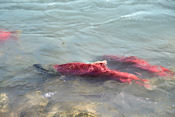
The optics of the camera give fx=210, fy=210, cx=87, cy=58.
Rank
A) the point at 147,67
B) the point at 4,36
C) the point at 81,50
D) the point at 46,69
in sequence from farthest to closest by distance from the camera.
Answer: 1. the point at 4,36
2. the point at 81,50
3. the point at 147,67
4. the point at 46,69

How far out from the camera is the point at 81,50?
609 cm

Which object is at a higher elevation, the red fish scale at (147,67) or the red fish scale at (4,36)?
the red fish scale at (4,36)

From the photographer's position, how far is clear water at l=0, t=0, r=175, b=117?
3420 mm

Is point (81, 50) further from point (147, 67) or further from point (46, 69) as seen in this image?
point (147, 67)

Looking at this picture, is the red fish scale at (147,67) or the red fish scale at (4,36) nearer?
the red fish scale at (147,67)

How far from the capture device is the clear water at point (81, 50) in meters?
3.42

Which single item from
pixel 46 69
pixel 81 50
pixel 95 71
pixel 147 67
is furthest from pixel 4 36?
pixel 147 67

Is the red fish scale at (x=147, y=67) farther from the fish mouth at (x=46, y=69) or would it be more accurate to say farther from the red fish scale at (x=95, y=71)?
the fish mouth at (x=46, y=69)

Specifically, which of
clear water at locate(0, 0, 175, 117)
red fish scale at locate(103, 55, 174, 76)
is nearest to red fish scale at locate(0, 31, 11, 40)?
clear water at locate(0, 0, 175, 117)

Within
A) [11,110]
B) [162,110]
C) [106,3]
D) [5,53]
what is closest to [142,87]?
[162,110]

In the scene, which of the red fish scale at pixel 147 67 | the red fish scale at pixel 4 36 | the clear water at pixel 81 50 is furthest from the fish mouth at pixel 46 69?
the red fish scale at pixel 4 36

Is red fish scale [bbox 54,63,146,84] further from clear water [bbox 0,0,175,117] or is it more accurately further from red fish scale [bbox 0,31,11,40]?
red fish scale [bbox 0,31,11,40]

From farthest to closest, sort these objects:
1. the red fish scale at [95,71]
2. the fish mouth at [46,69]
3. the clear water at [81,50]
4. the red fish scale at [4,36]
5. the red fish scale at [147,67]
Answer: the red fish scale at [4,36] → the red fish scale at [147,67] → the fish mouth at [46,69] → the red fish scale at [95,71] → the clear water at [81,50]

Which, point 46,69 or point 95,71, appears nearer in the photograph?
point 95,71
